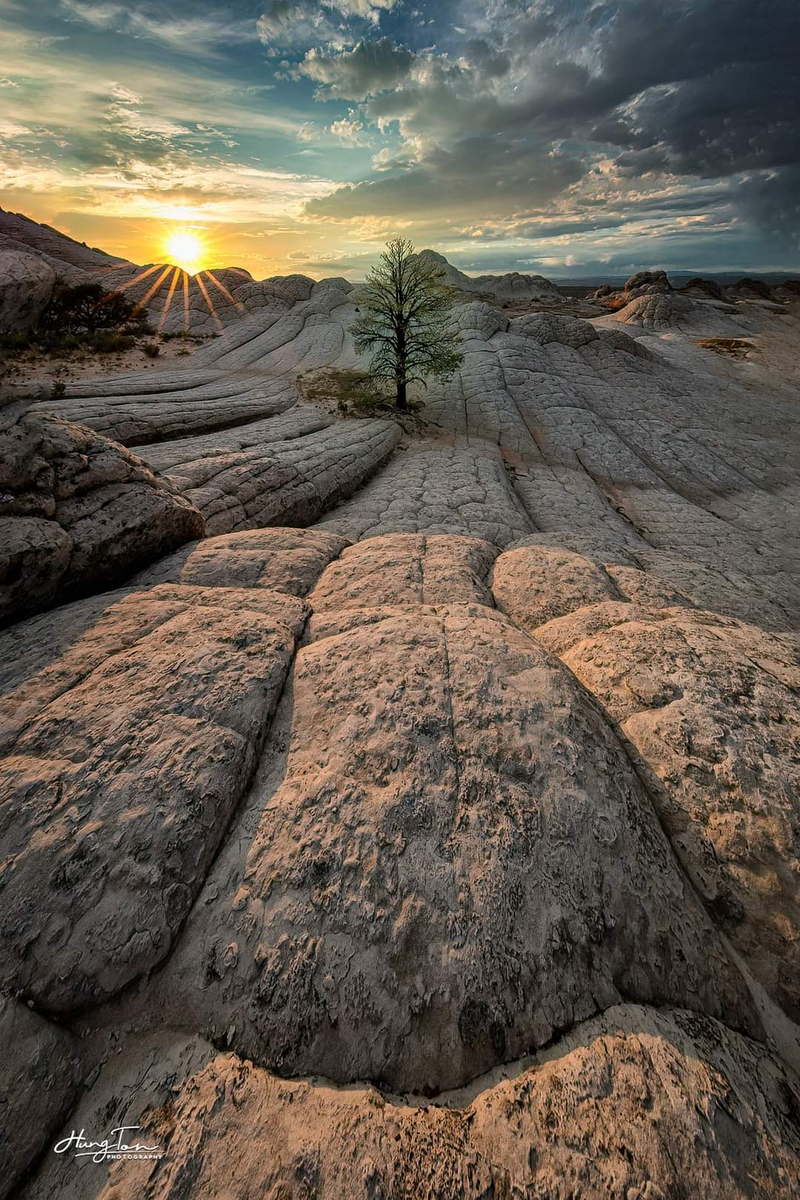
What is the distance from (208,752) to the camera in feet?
15.3

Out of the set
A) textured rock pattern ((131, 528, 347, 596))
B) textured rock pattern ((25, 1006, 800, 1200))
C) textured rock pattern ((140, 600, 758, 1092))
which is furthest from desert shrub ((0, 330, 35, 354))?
textured rock pattern ((25, 1006, 800, 1200))

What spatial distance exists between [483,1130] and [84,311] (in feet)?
171

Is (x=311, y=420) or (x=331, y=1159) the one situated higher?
(x=311, y=420)

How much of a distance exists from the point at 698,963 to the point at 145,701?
5.76 meters

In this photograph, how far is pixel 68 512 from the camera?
7.70 m

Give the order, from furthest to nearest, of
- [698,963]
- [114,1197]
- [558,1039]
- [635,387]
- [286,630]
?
1. [635,387]
2. [286,630]
3. [698,963]
4. [558,1039]
5. [114,1197]

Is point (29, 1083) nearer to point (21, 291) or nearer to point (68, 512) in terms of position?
point (68, 512)

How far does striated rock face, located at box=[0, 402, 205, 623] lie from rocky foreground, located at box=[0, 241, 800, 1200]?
0.05m

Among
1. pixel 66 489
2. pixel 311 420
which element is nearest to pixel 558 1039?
pixel 66 489

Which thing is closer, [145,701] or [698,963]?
[698,963]

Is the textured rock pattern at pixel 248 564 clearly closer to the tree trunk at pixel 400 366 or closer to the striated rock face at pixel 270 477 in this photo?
the striated rock face at pixel 270 477

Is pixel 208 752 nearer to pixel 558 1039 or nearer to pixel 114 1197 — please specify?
pixel 114 1197

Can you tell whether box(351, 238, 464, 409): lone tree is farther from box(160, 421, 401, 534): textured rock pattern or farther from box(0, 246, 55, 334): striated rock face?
box(0, 246, 55, 334): striated rock face

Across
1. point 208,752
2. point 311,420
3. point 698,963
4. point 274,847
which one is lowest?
point 698,963
